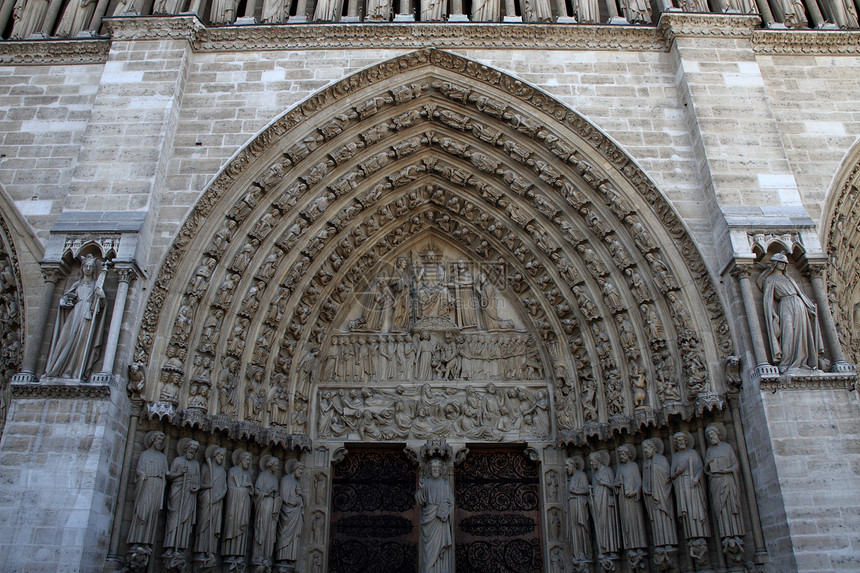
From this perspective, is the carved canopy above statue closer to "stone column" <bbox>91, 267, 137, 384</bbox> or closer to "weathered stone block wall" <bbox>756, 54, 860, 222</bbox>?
"stone column" <bbox>91, 267, 137, 384</bbox>

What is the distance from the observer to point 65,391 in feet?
22.3

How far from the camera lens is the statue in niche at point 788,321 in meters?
6.95

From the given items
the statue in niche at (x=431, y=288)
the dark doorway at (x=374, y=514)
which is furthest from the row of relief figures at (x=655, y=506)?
the statue in niche at (x=431, y=288)

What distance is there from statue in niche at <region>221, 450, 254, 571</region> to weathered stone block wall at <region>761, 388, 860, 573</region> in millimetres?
5265

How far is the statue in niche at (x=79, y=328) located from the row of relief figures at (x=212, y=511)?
1016 mm

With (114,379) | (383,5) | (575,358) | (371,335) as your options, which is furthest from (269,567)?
(383,5)

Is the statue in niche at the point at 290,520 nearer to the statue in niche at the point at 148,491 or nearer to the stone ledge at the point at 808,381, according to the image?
the statue in niche at the point at 148,491

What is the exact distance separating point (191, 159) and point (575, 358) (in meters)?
5.31

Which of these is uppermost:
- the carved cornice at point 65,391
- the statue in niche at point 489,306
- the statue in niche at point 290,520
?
the statue in niche at point 489,306

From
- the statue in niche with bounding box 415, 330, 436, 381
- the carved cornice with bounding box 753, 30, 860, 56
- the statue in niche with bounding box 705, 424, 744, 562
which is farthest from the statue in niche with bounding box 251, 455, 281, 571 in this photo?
the carved cornice with bounding box 753, 30, 860, 56

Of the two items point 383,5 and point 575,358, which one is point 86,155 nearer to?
point 383,5

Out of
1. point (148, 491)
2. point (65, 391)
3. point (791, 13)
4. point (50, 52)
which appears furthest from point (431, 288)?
point (791, 13)

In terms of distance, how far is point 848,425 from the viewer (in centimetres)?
665

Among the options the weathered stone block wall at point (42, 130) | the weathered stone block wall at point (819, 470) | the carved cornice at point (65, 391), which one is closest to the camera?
the weathered stone block wall at point (819, 470)
